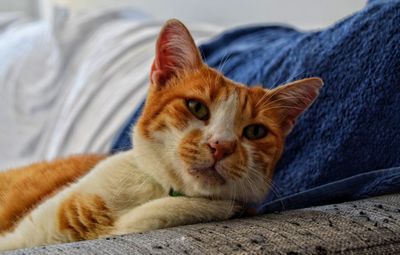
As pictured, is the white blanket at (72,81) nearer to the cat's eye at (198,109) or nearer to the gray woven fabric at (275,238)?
the cat's eye at (198,109)

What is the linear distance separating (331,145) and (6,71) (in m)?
1.44

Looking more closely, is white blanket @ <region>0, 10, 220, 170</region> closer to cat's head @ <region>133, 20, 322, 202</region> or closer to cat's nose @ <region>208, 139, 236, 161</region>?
cat's head @ <region>133, 20, 322, 202</region>

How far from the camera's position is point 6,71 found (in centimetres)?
211

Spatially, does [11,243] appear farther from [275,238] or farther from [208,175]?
[275,238]

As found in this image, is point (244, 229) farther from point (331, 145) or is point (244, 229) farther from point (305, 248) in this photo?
point (331, 145)

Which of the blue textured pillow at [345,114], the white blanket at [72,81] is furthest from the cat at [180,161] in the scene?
the white blanket at [72,81]

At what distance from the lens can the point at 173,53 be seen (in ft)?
3.00

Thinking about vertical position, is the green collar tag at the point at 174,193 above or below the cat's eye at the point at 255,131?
below

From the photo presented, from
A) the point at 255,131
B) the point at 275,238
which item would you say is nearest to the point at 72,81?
the point at 255,131

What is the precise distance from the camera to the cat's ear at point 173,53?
34.8 inches

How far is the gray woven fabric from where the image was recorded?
0.62 m

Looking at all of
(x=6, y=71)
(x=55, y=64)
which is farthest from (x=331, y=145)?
(x=6, y=71)

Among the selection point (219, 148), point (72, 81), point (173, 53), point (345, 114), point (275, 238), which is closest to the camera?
point (275, 238)

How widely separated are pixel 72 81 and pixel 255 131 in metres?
1.30
